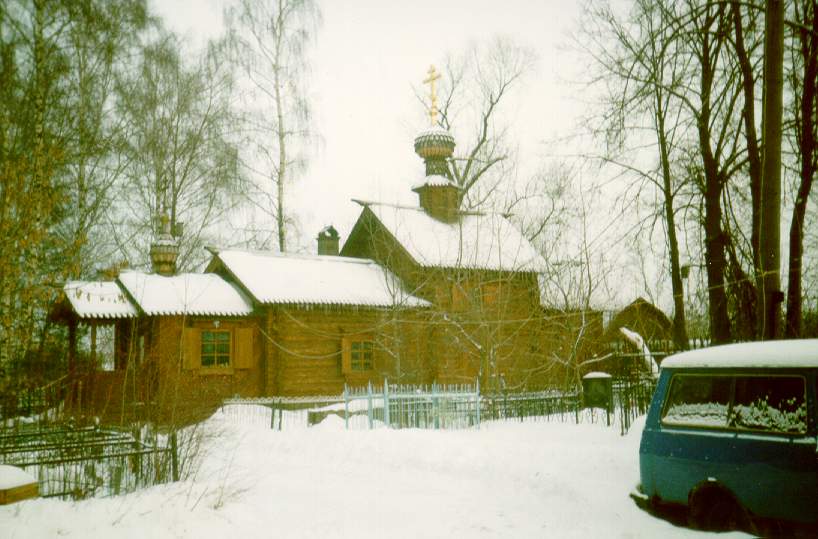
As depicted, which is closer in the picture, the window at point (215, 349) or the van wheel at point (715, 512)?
the van wheel at point (715, 512)

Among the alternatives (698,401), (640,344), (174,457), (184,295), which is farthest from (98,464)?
(640,344)

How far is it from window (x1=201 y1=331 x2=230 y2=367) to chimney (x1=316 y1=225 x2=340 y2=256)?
358 inches

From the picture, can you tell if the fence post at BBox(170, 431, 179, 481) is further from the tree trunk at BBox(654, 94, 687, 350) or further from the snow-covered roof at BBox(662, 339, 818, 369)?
the tree trunk at BBox(654, 94, 687, 350)

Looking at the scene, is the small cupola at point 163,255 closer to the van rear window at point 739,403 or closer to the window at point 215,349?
the window at point 215,349

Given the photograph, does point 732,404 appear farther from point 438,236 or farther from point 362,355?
point 438,236

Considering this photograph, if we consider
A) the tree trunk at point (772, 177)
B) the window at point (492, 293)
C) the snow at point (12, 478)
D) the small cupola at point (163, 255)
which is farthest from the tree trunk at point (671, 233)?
the small cupola at point (163, 255)

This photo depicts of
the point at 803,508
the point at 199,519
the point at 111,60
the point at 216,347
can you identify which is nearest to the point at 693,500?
the point at 803,508

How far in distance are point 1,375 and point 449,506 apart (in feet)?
21.6

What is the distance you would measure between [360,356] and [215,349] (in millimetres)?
5188

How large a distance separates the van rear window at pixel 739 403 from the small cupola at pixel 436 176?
73.5ft

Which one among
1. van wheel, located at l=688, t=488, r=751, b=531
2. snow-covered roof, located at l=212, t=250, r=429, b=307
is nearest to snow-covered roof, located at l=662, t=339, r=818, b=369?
van wheel, located at l=688, t=488, r=751, b=531

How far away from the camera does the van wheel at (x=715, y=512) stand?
239 inches

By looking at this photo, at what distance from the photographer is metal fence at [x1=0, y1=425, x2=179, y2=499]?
Answer: 307 inches

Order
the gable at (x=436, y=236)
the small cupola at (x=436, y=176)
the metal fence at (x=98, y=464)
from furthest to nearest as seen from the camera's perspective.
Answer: the small cupola at (x=436, y=176) < the gable at (x=436, y=236) < the metal fence at (x=98, y=464)
